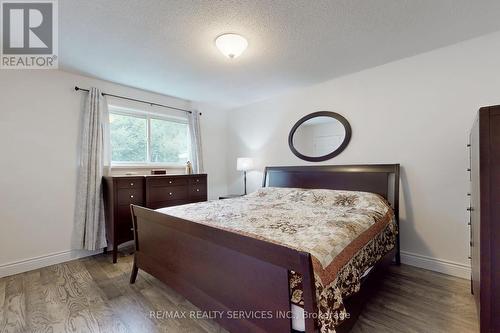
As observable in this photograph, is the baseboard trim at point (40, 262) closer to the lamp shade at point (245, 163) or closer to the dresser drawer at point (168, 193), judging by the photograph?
the dresser drawer at point (168, 193)

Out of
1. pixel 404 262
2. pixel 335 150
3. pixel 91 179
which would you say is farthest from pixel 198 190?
pixel 404 262

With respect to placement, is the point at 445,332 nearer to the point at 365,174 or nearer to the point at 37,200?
the point at 365,174

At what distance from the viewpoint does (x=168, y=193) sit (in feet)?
11.4

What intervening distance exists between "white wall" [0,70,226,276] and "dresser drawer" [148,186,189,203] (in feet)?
3.19

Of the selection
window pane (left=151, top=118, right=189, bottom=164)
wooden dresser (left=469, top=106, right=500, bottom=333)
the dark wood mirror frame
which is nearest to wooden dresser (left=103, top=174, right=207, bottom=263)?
window pane (left=151, top=118, right=189, bottom=164)

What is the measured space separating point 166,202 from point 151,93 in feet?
5.96

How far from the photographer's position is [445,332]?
1566 millimetres

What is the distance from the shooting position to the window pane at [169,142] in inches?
154

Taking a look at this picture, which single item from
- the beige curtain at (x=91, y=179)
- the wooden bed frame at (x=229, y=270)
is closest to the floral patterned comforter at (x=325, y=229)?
the wooden bed frame at (x=229, y=270)

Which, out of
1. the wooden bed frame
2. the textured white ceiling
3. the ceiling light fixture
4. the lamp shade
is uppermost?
the textured white ceiling

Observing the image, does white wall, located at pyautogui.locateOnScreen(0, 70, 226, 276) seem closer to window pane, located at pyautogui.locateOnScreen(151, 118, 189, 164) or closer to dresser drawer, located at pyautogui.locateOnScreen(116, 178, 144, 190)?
dresser drawer, located at pyautogui.locateOnScreen(116, 178, 144, 190)

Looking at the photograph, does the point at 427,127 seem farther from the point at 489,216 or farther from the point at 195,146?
the point at 195,146

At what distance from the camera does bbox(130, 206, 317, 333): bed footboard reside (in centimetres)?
116

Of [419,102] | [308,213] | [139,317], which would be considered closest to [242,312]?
[139,317]
